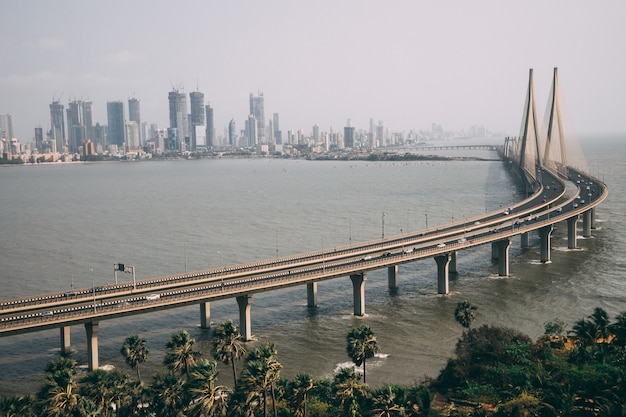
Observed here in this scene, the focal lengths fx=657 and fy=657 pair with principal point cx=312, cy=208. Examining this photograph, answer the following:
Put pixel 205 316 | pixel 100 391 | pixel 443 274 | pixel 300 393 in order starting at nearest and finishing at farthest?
pixel 100 391
pixel 300 393
pixel 205 316
pixel 443 274

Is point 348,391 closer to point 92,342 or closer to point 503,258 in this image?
point 92,342

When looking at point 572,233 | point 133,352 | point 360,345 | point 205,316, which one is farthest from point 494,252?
point 133,352

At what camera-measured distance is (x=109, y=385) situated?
30766 mm

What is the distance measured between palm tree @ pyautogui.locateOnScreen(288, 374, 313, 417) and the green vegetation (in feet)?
0.16

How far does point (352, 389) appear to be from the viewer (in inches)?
1294

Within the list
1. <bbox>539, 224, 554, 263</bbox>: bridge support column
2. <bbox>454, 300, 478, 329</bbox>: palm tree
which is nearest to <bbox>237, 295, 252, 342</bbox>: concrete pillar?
<bbox>454, 300, 478, 329</bbox>: palm tree

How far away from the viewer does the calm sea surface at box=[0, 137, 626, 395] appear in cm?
5038

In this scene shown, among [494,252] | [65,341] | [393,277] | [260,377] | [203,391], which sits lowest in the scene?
[65,341]

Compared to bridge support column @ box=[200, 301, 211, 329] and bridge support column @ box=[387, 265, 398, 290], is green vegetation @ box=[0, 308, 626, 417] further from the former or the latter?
bridge support column @ box=[387, 265, 398, 290]

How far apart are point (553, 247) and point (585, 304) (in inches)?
1120

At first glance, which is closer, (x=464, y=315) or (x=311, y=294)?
(x=464, y=315)

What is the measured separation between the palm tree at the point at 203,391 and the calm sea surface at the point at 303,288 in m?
13.2

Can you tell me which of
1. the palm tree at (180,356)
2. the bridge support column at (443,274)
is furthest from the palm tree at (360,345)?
the bridge support column at (443,274)

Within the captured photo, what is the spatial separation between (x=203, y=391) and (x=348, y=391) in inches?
288
